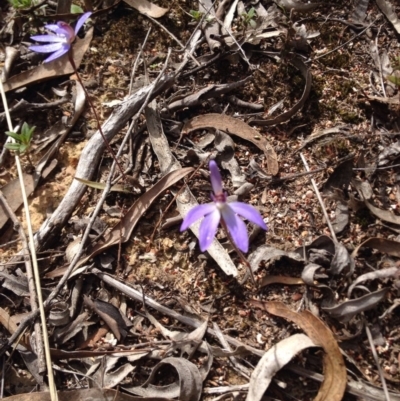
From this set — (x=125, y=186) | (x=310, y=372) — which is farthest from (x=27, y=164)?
(x=310, y=372)

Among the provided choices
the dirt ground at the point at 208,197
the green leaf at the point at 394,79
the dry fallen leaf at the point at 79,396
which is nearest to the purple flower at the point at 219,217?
the dirt ground at the point at 208,197

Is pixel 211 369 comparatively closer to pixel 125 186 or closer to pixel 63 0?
pixel 125 186

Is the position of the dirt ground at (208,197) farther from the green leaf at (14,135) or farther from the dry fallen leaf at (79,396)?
the green leaf at (14,135)

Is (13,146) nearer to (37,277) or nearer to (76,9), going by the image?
(37,277)

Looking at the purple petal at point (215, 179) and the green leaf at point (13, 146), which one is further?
the green leaf at point (13, 146)

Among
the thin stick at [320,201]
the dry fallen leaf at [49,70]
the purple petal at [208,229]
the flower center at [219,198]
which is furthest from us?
the dry fallen leaf at [49,70]

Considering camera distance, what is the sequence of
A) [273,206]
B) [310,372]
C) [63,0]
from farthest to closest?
1. [63,0]
2. [273,206]
3. [310,372]
